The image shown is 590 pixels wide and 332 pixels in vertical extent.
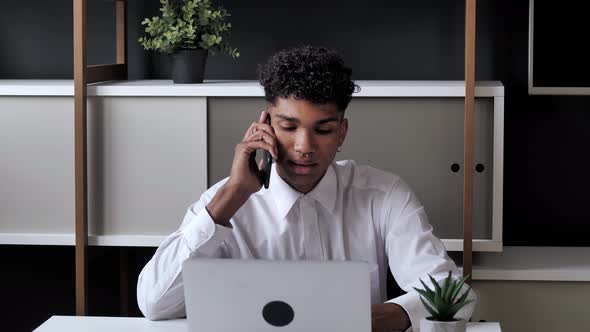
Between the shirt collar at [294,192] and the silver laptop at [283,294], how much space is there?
697 millimetres

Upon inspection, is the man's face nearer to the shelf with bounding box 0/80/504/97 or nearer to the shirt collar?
the shirt collar

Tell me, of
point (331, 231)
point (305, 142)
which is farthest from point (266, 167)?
A: point (331, 231)

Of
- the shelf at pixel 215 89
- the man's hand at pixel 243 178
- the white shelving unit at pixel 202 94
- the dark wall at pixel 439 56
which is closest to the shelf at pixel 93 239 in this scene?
the white shelving unit at pixel 202 94

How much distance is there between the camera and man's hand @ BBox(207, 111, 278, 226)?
2.24m

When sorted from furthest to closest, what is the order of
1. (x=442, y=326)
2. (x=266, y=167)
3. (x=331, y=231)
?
(x=331, y=231) → (x=266, y=167) → (x=442, y=326)

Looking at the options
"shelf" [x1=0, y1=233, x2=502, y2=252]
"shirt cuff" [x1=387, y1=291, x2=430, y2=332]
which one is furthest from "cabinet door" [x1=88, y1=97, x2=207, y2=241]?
"shirt cuff" [x1=387, y1=291, x2=430, y2=332]

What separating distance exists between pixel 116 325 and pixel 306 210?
1.86ft

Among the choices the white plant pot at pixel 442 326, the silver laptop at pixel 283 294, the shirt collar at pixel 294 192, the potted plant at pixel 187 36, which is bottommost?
the white plant pot at pixel 442 326

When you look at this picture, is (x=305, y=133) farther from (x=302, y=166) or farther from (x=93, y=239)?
(x=93, y=239)

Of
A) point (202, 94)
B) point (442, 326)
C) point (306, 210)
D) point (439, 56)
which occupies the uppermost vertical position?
point (439, 56)

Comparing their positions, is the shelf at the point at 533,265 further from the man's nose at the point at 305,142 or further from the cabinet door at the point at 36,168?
the cabinet door at the point at 36,168

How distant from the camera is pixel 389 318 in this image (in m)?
2.01

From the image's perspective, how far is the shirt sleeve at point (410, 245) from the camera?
2242 millimetres

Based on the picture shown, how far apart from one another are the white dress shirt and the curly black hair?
0.24 m
